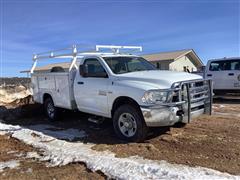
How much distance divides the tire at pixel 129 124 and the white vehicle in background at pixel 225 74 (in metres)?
9.10

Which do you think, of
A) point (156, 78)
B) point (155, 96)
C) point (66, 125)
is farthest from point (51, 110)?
point (155, 96)

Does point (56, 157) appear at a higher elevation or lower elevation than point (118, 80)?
lower

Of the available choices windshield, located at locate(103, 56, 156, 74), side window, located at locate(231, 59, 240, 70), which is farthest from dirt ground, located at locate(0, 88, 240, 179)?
side window, located at locate(231, 59, 240, 70)

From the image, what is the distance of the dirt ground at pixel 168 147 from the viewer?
5277 millimetres

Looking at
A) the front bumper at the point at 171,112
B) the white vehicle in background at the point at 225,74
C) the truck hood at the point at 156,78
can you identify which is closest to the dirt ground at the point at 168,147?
the front bumper at the point at 171,112

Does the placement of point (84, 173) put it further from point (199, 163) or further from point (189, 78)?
A: point (189, 78)

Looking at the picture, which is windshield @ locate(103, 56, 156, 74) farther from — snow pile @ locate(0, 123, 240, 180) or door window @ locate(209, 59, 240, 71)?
door window @ locate(209, 59, 240, 71)

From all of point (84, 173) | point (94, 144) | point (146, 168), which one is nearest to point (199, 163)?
point (146, 168)

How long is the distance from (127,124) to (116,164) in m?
1.66

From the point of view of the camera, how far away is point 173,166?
5.24 m

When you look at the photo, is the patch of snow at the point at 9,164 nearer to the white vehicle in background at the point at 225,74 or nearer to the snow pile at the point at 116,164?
the snow pile at the point at 116,164

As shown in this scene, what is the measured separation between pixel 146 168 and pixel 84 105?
3586mm

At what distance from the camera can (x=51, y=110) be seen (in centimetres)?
1034

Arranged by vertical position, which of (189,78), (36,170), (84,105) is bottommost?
(36,170)
